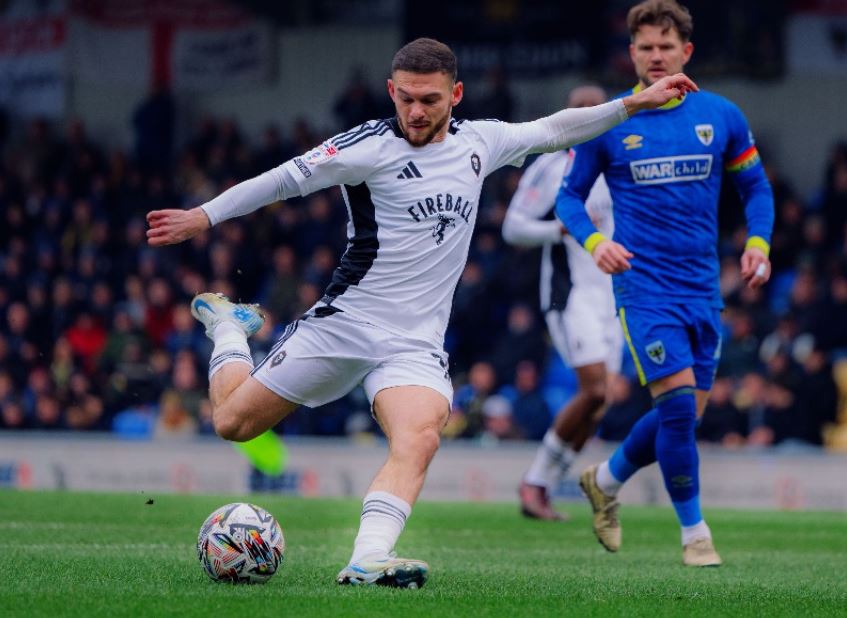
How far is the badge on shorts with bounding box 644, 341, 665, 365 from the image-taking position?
7824 mm

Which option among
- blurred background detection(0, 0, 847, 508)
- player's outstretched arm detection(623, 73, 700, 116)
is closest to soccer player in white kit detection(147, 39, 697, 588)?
player's outstretched arm detection(623, 73, 700, 116)

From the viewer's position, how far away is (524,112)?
23031 mm

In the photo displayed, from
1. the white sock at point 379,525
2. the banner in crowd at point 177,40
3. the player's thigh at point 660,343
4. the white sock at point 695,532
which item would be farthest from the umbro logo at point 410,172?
the banner in crowd at point 177,40

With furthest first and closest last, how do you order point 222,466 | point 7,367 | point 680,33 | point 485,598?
point 7,367 < point 222,466 < point 680,33 < point 485,598

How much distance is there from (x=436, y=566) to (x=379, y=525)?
4.69ft

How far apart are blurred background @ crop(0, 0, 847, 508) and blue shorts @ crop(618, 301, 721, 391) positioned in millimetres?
6435

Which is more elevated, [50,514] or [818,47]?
[818,47]

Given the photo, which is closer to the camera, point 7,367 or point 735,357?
point 735,357

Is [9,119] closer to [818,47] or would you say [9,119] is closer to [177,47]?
[177,47]

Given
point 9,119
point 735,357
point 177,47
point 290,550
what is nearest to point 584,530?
point 290,550

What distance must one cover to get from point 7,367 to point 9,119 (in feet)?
24.1

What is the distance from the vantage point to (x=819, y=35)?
69.1 ft

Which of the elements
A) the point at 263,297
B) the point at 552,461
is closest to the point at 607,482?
the point at 552,461

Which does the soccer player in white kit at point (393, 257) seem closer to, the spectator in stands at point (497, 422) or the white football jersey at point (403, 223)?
the white football jersey at point (403, 223)
